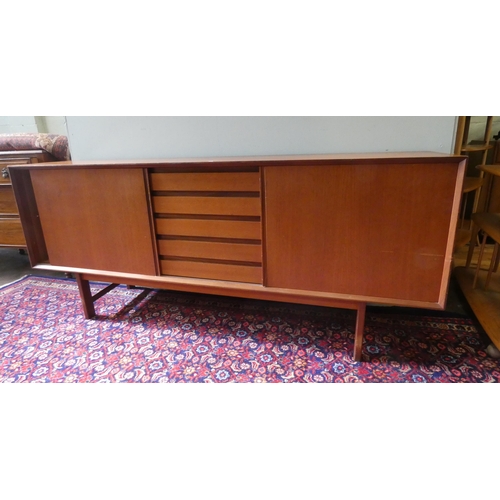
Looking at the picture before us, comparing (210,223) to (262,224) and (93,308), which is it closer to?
(262,224)

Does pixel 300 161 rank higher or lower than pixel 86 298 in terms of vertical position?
higher

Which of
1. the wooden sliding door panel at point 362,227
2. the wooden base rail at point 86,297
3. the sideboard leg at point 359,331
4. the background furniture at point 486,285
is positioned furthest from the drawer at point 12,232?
the background furniture at point 486,285

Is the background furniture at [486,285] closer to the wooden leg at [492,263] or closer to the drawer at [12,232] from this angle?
the wooden leg at [492,263]

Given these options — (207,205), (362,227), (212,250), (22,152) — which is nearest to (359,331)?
(362,227)

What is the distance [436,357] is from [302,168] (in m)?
1.03

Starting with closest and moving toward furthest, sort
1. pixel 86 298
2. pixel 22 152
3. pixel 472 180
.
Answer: pixel 86 298
pixel 472 180
pixel 22 152

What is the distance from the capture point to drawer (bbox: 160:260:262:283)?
58.4 inches

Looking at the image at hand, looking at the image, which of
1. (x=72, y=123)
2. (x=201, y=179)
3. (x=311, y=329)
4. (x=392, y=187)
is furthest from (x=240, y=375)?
(x=72, y=123)

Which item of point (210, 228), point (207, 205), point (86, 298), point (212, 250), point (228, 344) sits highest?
point (207, 205)

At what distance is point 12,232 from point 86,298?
3.82ft

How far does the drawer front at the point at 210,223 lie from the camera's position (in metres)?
1.38

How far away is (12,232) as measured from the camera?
250 centimetres

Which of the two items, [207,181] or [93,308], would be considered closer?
[207,181]

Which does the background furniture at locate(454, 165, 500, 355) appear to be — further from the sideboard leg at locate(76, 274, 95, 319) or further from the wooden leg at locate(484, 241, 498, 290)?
the sideboard leg at locate(76, 274, 95, 319)
